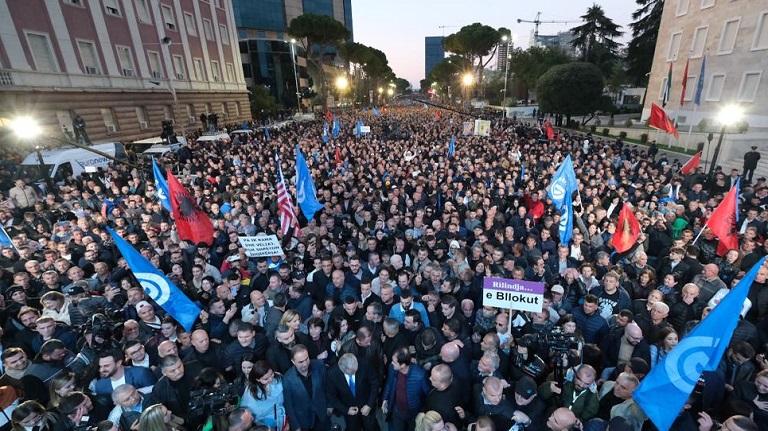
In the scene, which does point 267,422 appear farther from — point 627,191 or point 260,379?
point 627,191

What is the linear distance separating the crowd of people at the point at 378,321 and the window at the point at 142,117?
1818cm

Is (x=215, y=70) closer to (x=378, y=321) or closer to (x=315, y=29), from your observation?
(x=315, y=29)

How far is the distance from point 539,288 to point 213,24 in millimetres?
42120

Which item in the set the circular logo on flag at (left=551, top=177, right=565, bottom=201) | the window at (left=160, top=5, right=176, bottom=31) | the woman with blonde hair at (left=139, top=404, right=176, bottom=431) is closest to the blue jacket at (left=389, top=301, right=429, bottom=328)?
the woman with blonde hair at (left=139, top=404, right=176, bottom=431)

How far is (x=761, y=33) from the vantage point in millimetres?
24500

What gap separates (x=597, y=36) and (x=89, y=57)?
2250 inches

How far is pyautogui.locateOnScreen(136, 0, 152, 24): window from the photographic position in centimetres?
2745

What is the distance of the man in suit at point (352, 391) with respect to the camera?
4.05 meters

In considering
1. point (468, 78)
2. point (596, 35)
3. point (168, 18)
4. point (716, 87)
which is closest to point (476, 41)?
point (468, 78)

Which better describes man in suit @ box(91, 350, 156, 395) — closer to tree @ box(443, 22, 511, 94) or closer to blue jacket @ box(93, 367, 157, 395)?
blue jacket @ box(93, 367, 157, 395)

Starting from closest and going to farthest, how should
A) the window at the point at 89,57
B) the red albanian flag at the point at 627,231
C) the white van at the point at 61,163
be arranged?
the red albanian flag at the point at 627,231, the white van at the point at 61,163, the window at the point at 89,57

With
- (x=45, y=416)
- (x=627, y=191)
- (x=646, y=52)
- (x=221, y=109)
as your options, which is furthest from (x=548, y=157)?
(x=646, y=52)

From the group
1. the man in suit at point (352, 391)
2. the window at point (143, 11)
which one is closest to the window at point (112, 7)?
the window at point (143, 11)

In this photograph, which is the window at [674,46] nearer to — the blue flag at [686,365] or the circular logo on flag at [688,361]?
→ the blue flag at [686,365]
